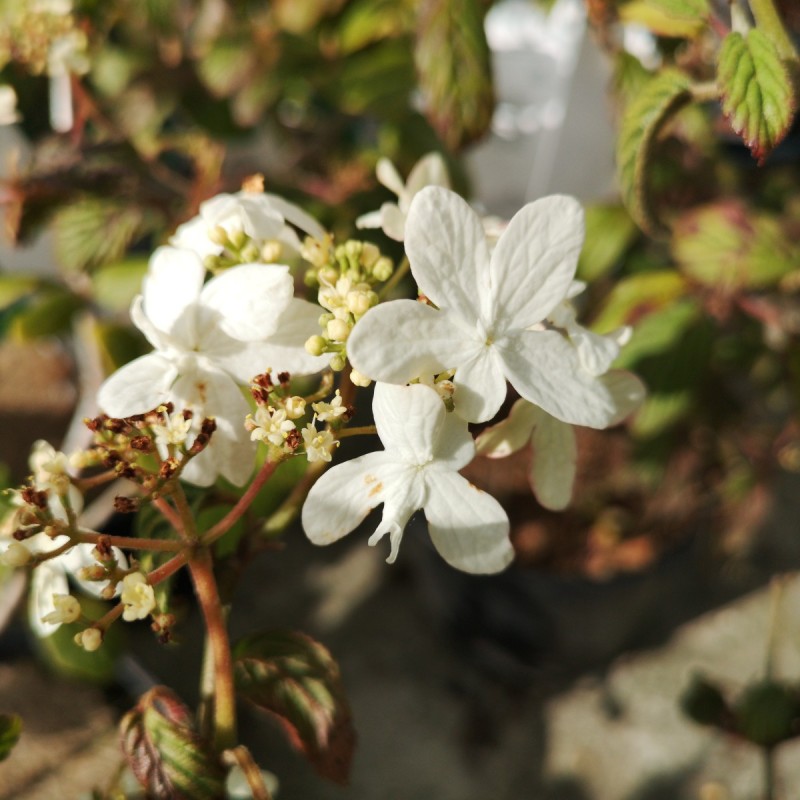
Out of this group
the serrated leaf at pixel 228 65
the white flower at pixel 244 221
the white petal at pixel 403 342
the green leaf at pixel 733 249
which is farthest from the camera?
the serrated leaf at pixel 228 65

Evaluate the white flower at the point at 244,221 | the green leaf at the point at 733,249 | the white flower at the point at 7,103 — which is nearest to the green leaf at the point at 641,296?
the green leaf at the point at 733,249

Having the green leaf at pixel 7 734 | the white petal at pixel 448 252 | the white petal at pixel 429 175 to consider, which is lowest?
the green leaf at pixel 7 734

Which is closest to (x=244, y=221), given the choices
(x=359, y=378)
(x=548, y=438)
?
(x=359, y=378)

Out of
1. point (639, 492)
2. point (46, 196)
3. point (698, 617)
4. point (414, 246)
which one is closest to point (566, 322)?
point (414, 246)

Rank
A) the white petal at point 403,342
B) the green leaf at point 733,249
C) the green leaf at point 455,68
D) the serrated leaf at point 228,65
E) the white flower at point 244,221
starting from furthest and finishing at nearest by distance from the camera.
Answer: the serrated leaf at point 228,65
the green leaf at point 733,249
the green leaf at point 455,68
the white flower at point 244,221
the white petal at point 403,342

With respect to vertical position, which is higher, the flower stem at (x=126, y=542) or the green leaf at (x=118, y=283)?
the flower stem at (x=126, y=542)

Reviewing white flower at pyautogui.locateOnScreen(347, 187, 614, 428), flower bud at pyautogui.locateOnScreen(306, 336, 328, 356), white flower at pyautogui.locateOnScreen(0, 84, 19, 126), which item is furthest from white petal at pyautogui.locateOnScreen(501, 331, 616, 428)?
white flower at pyautogui.locateOnScreen(0, 84, 19, 126)

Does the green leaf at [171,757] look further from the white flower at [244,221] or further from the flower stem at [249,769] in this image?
the white flower at [244,221]

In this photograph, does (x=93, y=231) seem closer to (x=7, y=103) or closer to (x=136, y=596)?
(x=7, y=103)
